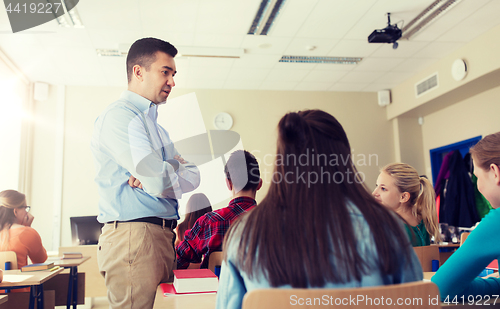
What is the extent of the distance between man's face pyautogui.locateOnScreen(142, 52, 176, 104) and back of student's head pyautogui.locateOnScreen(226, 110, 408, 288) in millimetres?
744

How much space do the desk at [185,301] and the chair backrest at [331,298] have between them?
1.39 ft

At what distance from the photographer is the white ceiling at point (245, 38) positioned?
11.7 feet

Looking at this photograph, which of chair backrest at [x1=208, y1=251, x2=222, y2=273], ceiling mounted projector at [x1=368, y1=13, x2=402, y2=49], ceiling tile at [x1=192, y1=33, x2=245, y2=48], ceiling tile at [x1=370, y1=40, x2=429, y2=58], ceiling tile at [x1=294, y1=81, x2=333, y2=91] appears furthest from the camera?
ceiling tile at [x1=294, y1=81, x2=333, y2=91]

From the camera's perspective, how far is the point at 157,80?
54.9 inches

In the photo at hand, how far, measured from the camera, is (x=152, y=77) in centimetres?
139

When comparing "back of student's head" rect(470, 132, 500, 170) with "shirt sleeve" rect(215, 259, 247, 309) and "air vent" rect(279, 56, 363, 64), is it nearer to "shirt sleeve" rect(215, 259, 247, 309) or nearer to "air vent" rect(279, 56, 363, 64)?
"shirt sleeve" rect(215, 259, 247, 309)

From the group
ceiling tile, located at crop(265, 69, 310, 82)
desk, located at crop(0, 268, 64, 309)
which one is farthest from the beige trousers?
ceiling tile, located at crop(265, 69, 310, 82)

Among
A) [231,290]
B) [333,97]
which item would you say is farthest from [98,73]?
[231,290]

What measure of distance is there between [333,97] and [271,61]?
69.5 inches

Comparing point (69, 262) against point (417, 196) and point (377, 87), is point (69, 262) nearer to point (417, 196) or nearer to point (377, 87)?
point (417, 196)

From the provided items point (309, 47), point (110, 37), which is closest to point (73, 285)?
point (110, 37)

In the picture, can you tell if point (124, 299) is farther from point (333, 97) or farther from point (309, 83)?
point (333, 97)

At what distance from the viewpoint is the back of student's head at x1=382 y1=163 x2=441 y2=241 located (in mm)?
2244

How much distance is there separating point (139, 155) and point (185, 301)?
473 millimetres
